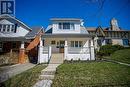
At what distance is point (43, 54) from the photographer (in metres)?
17.3

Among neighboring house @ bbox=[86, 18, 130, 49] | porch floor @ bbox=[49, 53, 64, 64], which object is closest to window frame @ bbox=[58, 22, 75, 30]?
porch floor @ bbox=[49, 53, 64, 64]

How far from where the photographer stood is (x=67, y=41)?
67.5 feet

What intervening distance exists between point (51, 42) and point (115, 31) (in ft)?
63.5

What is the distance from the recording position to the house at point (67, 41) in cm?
1731

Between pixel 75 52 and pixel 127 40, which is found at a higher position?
pixel 127 40

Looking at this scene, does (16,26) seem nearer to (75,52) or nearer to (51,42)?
(51,42)

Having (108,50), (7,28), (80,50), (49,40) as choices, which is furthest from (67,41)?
(7,28)

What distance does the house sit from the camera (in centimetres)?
1731

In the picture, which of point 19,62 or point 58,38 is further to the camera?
point 58,38

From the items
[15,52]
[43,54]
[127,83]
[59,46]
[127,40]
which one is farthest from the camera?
[127,40]

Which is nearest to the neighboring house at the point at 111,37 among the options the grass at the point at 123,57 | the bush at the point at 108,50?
the bush at the point at 108,50

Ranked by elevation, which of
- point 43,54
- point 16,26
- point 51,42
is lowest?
point 43,54

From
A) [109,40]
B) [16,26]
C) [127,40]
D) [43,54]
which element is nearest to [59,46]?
[43,54]

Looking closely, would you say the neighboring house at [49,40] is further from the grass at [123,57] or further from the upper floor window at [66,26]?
the grass at [123,57]
